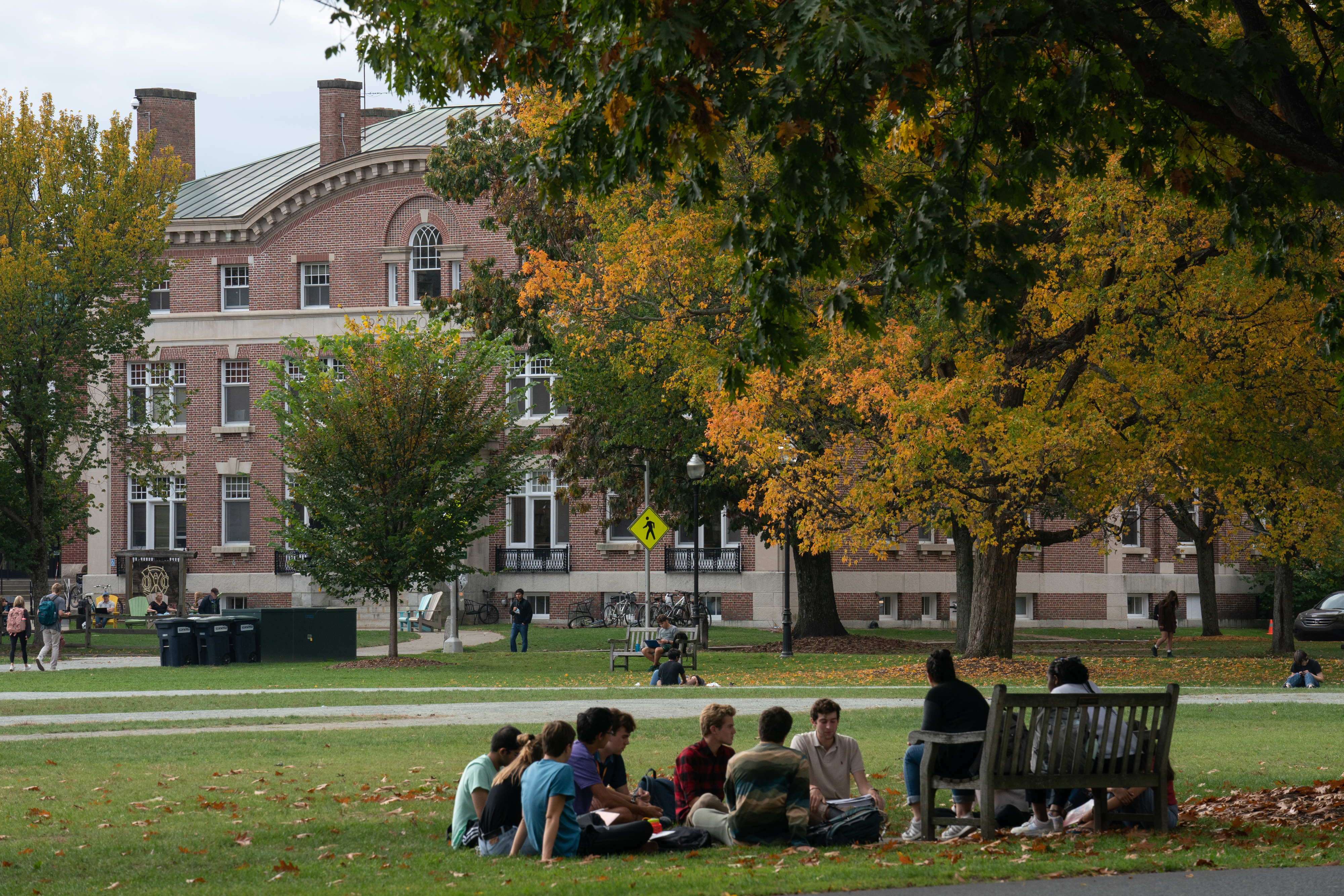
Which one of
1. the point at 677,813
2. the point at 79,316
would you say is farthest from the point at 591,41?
the point at 79,316

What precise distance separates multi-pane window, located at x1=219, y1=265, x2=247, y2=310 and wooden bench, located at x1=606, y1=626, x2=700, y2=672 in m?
26.3

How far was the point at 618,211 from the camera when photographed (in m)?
26.9

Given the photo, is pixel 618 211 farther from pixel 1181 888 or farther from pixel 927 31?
pixel 1181 888

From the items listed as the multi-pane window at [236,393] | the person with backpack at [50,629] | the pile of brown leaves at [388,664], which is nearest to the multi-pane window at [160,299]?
the multi-pane window at [236,393]

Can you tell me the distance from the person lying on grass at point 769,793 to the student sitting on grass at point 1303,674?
636 inches

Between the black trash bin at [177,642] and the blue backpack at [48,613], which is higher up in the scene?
the blue backpack at [48,613]

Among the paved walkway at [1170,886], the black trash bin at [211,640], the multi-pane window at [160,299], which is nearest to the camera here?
the paved walkway at [1170,886]

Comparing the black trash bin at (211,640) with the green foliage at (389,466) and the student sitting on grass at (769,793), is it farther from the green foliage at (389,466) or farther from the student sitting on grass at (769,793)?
the student sitting on grass at (769,793)

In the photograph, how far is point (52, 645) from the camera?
29438mm

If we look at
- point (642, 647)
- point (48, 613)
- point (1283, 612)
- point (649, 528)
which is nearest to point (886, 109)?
point (642, 647)

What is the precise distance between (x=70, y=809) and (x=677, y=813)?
4.83 metres

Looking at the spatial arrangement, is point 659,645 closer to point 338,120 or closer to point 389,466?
point 389,466

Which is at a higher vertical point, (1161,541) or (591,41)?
(591,41)

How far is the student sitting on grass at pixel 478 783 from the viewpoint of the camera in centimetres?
927
